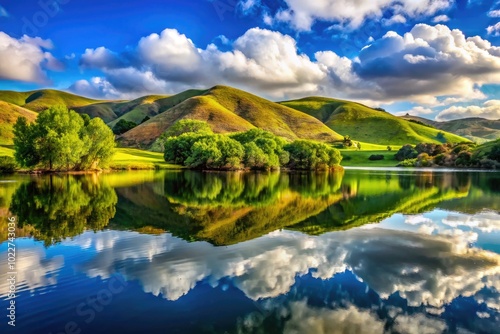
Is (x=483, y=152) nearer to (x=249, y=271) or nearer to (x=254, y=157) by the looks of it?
(x=254, y=157)

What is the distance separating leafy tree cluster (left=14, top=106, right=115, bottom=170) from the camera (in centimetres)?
7438

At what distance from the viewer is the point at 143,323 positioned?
1023cm

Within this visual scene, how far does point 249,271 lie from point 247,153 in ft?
300

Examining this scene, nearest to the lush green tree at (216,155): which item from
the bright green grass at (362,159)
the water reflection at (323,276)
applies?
the water reflection at (323,276)

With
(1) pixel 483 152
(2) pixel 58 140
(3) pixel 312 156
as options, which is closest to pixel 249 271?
(2) pixel 58 140

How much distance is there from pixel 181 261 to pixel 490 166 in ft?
484

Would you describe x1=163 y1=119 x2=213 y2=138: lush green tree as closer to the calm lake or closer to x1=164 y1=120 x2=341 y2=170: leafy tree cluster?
x1=164 y1=120 x2=341 y2=170: leafy tree cluster

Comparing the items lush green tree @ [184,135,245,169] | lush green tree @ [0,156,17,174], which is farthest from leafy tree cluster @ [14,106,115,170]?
lush green tree @ [184,135,245,169]

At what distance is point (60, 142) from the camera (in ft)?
241

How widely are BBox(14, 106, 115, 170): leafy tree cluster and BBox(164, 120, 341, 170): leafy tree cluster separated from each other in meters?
27.0

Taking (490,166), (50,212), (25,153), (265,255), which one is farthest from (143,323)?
(490,166)

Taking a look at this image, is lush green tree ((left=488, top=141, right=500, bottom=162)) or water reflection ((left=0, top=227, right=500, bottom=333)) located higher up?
lush green tree ((left=488, top=141, right=500, bottom=162))

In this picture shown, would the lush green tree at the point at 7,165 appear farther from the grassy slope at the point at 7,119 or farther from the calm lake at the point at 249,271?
the grassy slope at the point at 7,119

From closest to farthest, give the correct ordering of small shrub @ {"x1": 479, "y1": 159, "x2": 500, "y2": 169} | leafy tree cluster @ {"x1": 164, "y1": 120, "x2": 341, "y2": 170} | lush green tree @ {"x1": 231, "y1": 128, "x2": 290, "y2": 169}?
1. leafy tree cluster @ {"x1": 164, "y1": 120, "x2": 341, "y2": 170}
2. lush green tree @ {"x1": 231, "y1": 128, "x2": 290, "y2": 169}
3. small shrub @ {"x1": 479, "y1": 159, "x2": 500, "y2": 169}
